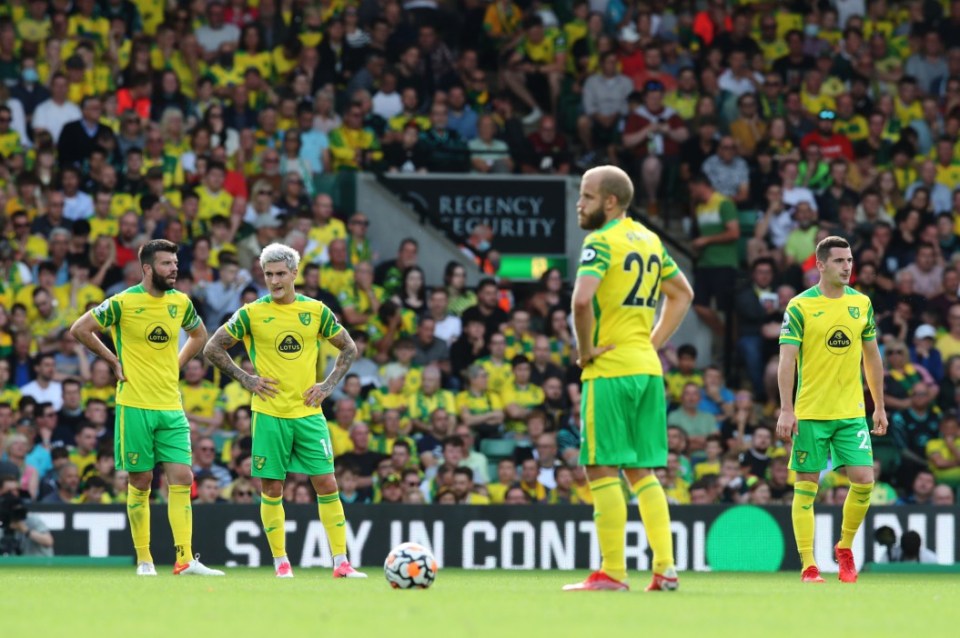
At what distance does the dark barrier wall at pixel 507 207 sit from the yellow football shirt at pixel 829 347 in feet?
29.0

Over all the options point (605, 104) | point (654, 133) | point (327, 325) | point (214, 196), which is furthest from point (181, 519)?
point (605, 104)

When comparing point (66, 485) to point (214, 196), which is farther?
point (214, 196)

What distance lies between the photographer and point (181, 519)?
12.6 meters

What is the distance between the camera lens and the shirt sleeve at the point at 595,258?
912 cm

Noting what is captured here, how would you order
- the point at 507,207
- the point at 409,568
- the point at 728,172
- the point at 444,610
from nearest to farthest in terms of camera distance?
the point at 444,610 → the point at 409,568 → the point at 507,207 → the point at 728,172

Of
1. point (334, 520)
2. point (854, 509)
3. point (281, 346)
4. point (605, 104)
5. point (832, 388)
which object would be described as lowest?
point (334, 520)

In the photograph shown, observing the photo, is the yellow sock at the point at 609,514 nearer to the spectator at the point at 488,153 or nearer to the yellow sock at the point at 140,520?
the yellow sock at the point at 140,520

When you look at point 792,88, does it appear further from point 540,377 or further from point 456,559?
point 456,559

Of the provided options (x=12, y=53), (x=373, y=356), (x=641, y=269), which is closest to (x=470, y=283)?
(x=373, y=356)

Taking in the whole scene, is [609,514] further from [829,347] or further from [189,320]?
[189,320]

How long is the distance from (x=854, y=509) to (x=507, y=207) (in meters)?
9.40

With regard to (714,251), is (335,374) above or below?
below

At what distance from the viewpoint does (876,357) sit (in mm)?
12430

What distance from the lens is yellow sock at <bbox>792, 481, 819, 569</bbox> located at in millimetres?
12078
